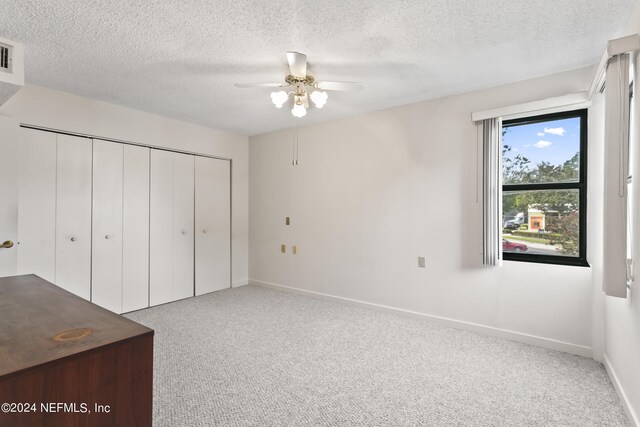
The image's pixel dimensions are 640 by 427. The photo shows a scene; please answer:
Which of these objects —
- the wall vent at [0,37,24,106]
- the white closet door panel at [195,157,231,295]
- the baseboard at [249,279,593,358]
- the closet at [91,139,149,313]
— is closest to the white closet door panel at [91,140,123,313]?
the closet at [91,139,149,313]

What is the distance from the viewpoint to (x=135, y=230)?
4008 millimetres

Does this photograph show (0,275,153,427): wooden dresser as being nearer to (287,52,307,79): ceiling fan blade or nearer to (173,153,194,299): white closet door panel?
(287,52,307,79): ceiling fan blade

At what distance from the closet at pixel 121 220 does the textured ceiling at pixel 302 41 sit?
2.60 feet

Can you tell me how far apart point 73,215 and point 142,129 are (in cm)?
130

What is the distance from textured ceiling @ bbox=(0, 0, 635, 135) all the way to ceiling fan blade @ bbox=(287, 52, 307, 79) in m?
0.06

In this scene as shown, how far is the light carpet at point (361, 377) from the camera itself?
6.31 feet

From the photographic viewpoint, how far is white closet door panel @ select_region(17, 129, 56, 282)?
10.3 ft

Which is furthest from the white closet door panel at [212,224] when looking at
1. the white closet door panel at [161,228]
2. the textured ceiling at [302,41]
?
the textured ceiling at [302,41]

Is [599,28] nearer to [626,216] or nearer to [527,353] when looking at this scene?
[626,216]

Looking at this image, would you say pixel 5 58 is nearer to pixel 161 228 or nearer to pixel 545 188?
pixel 161 228

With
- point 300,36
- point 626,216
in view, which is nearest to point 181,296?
point 300,36

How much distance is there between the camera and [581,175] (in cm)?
284

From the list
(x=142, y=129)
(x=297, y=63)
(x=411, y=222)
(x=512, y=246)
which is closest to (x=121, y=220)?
(x=142, y=129)

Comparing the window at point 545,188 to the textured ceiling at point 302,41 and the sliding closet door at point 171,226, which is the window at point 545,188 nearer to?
the textured ceiling at point 302,41
